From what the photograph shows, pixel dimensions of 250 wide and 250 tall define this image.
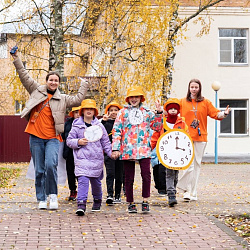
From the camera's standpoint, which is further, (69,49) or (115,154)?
(69,49)

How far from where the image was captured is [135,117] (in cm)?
912

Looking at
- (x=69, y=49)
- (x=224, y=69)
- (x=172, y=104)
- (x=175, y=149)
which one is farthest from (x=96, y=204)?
(x=224, y=69)

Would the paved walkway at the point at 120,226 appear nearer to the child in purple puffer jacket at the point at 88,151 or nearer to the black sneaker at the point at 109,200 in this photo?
the black sneaker at the point at 109,200

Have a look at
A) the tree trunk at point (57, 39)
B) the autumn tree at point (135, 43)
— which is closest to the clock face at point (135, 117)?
the tree trunk at point (57, 39)

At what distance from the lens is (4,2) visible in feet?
73.3

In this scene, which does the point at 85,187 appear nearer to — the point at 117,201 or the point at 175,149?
the point at 117,201

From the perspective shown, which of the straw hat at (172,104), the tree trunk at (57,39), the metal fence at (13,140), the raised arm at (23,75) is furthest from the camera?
the metal fence at (13,140)

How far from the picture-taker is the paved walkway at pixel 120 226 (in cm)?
671

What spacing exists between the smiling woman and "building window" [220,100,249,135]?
2201cm

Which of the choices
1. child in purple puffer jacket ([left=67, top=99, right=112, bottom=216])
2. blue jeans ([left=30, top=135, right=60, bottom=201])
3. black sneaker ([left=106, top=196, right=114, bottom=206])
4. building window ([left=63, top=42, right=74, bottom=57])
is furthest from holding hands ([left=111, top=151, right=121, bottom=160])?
building window ([left=63, top=42, right=74, bottom=57])

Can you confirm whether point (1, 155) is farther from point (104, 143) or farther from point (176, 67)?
point (104, 143)

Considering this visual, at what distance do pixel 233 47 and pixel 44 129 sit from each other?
74.4 ft

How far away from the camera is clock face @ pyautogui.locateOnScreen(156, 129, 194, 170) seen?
970 cm

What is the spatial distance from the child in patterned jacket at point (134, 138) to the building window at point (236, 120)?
21.9 meters
